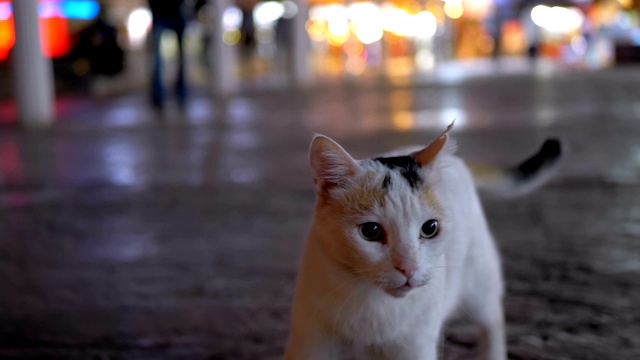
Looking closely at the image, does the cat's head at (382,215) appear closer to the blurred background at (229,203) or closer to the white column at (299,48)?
the blurred background at (229,203)

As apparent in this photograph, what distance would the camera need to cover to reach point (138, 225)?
5.29 meters

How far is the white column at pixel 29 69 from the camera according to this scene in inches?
492

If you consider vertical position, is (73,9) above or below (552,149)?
above

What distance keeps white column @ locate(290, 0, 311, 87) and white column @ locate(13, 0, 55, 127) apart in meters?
10.8

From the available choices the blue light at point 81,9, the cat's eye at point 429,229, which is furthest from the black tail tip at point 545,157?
the blue light at point 81,9

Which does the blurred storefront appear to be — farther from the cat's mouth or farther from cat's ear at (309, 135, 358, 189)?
the cat's mouth

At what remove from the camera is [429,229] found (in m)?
2.08

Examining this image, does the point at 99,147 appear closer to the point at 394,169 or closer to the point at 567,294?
the point at 567,294

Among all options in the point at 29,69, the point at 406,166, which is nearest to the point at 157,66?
the point at 29,69

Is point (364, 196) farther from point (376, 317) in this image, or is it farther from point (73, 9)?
point (73, 9)

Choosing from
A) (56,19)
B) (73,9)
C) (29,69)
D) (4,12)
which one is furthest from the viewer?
(73,9)

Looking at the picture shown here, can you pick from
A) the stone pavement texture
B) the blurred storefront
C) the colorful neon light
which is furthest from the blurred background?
the blurred storefront

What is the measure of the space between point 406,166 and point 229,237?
2.86 m

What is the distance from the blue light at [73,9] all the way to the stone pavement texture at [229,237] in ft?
39.0
